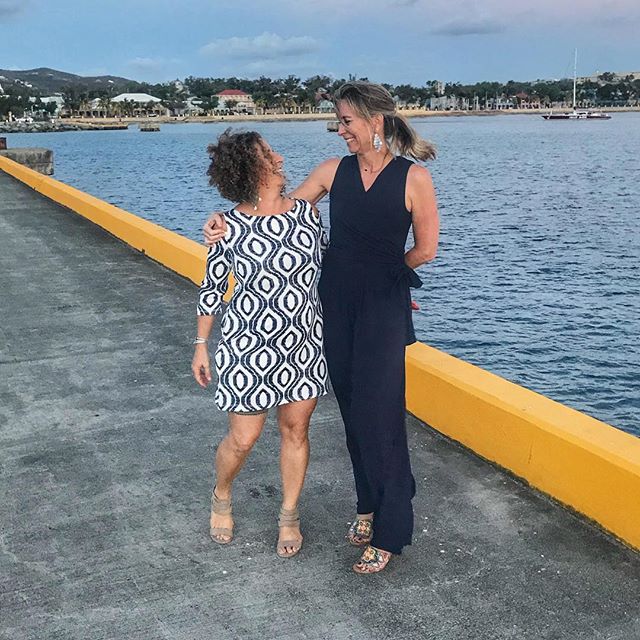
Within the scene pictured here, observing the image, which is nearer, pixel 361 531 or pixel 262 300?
pixel 262 300

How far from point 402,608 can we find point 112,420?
7.82ft

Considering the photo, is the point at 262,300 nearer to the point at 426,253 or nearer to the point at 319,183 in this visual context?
the point at 319,183

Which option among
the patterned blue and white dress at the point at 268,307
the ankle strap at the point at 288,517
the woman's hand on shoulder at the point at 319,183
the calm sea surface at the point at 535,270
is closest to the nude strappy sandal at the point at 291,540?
the ankle strap at the point at 288,517

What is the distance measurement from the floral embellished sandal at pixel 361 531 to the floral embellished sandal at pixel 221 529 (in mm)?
515

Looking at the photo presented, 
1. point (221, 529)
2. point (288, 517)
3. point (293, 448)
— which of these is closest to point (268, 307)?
point (293, 448)

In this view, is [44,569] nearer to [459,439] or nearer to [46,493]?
[46,493]

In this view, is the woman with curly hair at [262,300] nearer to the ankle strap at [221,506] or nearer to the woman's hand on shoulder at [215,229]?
the woman's hand on shoulder at [215,229]

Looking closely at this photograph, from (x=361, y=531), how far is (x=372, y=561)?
0.23 metres

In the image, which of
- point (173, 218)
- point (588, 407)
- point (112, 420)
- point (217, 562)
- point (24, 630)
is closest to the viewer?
point (24, 630)

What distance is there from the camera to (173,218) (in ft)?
124

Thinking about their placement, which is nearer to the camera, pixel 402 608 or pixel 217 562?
pixel 402 608

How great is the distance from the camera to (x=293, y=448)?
3410 millimetres

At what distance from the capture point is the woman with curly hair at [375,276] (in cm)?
303

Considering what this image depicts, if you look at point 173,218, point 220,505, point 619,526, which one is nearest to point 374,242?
point 220,505
